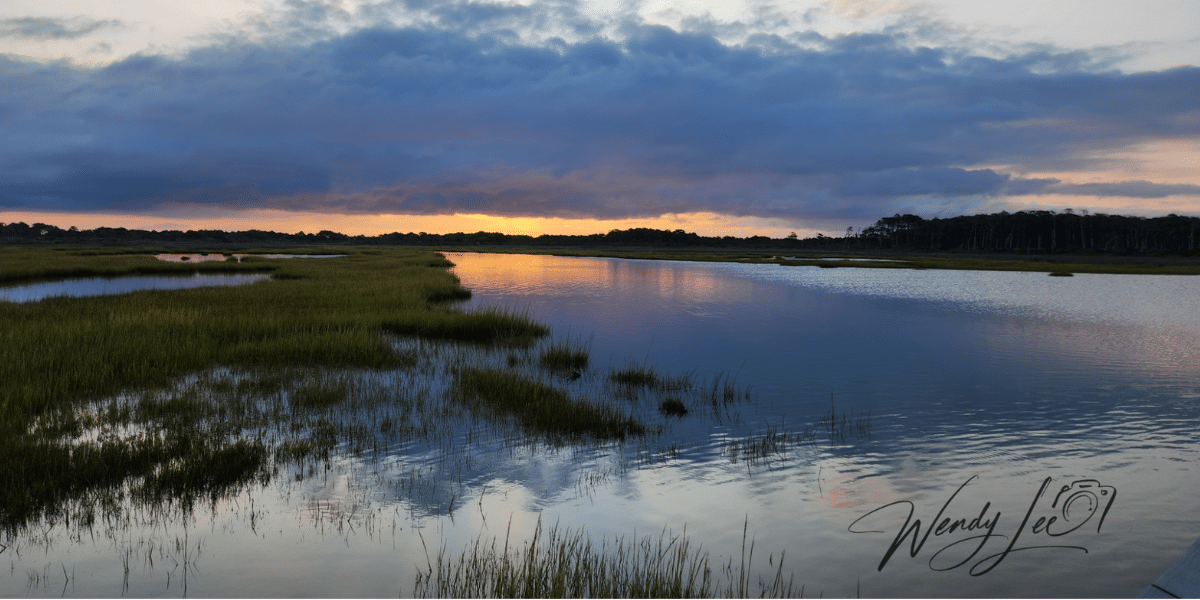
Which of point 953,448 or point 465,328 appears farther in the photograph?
point 465,328

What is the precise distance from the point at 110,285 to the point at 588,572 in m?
46.9

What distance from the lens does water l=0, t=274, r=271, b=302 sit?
3247cm

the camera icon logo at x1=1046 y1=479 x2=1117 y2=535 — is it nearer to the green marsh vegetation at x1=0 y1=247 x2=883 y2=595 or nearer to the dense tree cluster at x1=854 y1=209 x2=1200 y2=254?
the green marsh vegetation at x1=0 y1=247 x2=883 y2=595

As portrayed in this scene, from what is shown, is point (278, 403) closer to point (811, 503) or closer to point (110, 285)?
point (811, 503)

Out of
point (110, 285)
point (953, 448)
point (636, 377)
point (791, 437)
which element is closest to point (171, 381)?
point (636, 377)

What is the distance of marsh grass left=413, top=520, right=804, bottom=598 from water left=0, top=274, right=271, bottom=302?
32.2 metres

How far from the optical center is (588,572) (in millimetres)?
5648

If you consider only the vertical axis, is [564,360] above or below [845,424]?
above

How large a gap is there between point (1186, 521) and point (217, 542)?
11854 millimetres

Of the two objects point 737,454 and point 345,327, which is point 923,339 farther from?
point 345,327

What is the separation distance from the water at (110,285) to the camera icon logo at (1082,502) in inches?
1445

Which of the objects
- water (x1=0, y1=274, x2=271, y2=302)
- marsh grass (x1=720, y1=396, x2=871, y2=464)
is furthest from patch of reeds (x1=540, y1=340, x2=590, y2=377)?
water (x1=0, y1=274, x2=271, y2=302)

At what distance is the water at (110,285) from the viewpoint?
32469 millimetres

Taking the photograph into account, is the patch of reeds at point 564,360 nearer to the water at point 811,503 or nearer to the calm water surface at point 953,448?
the calm water surface at point 953,448
